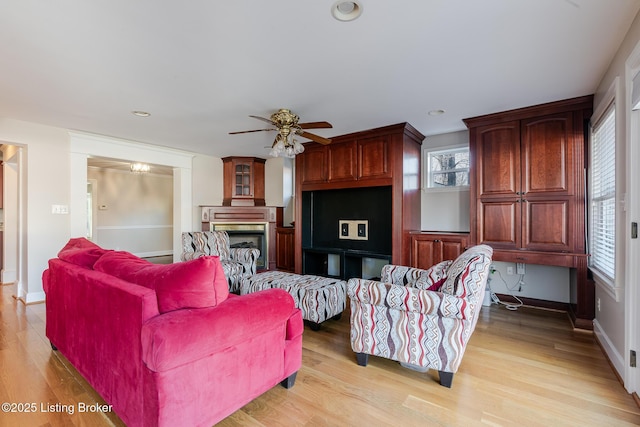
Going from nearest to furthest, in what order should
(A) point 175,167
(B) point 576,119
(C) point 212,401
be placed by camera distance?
(C) point 212,401 < (B) point 576,119 < (A) point 175,167

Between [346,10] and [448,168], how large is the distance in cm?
317

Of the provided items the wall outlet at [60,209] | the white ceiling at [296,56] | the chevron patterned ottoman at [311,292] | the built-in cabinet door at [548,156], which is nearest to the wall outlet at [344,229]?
the chevron patterned ottoman at [311,292]

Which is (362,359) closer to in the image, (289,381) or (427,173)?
(289,381)

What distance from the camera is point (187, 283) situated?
1.42 metres

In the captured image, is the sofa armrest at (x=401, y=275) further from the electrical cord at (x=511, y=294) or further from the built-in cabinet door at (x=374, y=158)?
the electrical cord at (x=511, y=294)

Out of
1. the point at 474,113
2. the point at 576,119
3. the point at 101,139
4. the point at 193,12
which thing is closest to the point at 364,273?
the point at 474,113

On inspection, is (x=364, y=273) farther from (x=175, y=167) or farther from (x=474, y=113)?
(x=175, y=167)

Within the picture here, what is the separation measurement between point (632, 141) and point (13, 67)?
452cm

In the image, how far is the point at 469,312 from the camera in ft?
6.17

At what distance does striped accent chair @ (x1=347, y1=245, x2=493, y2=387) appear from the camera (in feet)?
6.26

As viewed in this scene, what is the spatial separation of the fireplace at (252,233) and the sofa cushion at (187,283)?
432cm

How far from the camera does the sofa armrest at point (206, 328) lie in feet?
4.19

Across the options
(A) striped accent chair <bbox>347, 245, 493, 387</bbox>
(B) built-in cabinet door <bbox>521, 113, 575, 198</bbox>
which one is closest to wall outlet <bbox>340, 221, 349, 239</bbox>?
(B) built-in cabinet door <bbox>521, 113, 575, 198</bbox>

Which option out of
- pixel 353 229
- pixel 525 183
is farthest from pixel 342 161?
pixel 525 183
